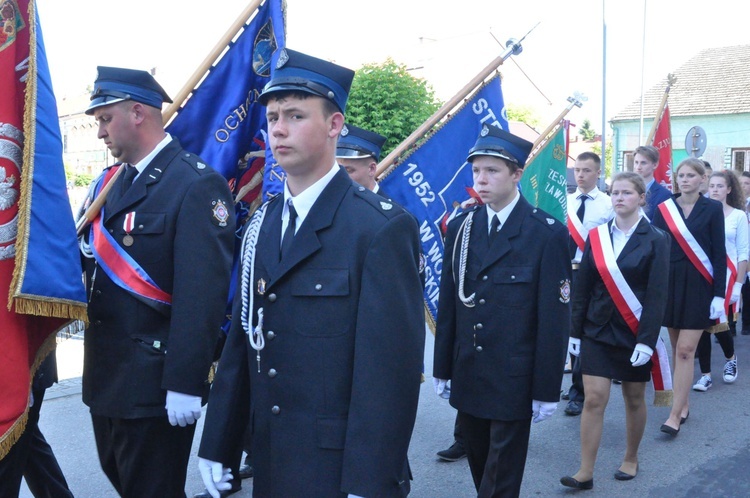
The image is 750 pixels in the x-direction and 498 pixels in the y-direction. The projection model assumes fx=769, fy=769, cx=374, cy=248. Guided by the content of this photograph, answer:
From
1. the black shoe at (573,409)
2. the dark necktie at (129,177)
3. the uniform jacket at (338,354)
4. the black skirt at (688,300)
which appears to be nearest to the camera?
the uniform jacket at (338,354)

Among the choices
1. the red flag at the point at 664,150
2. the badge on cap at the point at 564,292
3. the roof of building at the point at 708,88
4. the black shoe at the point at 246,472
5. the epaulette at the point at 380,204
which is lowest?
the black shoe at the point at 246,472

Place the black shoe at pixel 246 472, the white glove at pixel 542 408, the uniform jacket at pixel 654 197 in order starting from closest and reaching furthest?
the white glove at pixel 542 408 → the black shoe at pixel 246 472 → the uniform jacket at pixel 654 197

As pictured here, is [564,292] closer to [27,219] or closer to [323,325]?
[323,325]

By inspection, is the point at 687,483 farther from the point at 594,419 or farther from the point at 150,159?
the point at 150,159

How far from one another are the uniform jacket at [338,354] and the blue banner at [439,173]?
135 inches

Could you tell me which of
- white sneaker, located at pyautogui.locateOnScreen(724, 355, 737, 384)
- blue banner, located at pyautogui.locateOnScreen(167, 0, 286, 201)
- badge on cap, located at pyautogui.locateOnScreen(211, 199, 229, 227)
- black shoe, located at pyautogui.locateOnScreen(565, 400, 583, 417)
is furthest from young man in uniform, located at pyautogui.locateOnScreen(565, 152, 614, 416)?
badge on cap, located at pyautogui.locateOnScreen(211, 199, 229, 227)

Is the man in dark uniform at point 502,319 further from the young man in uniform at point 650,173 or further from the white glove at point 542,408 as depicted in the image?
the young man in uniform at point 650,173

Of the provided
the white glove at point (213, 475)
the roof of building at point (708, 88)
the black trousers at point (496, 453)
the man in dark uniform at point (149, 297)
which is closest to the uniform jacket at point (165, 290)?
the man in dark uniform at point (149, 297)

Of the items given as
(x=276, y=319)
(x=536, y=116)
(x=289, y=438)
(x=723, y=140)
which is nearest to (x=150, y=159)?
(x=276, y=319)

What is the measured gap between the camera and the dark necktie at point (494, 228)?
393cm

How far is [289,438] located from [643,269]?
10.5ft

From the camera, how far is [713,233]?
621cm

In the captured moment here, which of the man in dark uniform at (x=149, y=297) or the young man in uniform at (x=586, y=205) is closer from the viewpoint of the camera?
the man in dark uniform at (x=149, y=297)

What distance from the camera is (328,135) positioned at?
233 centimetres
